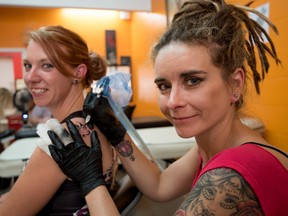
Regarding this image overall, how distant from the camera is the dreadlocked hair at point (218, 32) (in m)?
0.87

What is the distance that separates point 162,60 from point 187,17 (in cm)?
20

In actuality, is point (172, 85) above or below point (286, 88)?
above

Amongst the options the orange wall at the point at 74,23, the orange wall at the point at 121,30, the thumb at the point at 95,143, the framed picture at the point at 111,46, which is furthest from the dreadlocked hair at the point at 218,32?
the framed picture at the point at 111,46

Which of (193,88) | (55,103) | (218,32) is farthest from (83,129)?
(218,32)

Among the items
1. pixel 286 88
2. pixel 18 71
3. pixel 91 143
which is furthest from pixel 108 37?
pixel 91 143

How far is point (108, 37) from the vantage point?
220 inches

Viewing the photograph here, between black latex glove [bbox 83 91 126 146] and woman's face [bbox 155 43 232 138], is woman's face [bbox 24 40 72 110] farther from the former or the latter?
woman's face [bbox 155 43 232 138]

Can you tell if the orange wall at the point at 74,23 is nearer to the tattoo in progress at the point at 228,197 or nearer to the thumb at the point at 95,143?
the thumb at the point at 95,143

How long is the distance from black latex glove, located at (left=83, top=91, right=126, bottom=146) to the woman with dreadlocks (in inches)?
6.5

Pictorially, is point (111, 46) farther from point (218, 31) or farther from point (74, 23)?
point (218, 31)

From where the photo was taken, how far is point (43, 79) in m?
1.23

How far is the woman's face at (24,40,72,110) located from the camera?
1212 mm

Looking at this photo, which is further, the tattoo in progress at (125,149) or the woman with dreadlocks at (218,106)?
the tattoo in progress at (125,149)

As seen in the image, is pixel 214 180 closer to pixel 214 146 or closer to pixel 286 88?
pixel 214 146
